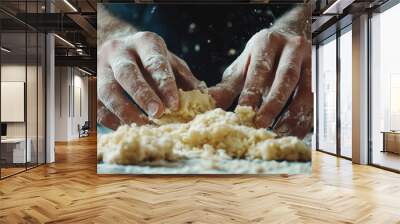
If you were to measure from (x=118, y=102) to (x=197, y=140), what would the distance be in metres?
1.33

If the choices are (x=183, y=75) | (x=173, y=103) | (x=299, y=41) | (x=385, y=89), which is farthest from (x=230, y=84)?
(x=385, y=89)

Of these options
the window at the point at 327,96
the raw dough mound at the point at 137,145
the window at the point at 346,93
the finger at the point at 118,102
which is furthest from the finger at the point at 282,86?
the window at the point at 327,96

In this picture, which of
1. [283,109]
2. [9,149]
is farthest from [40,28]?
[283,109]

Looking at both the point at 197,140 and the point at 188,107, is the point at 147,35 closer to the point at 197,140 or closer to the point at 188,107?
the point at 188,107

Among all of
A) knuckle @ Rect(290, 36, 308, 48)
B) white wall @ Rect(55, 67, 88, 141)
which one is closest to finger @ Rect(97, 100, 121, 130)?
knuckle @ Rect(290, 36, 308, 48)

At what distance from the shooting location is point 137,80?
5457 mm

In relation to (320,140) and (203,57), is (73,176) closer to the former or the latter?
(203,57)

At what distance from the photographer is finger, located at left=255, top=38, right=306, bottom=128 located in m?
5.51

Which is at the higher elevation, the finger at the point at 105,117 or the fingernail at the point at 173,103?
the fingernail at the point at 173,103

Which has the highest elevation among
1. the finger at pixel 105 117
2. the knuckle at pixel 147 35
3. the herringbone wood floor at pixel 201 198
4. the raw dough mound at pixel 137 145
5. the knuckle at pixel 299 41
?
the knuckle at pixel 147 35

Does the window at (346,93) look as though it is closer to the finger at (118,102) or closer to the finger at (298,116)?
the finger at (298,116)

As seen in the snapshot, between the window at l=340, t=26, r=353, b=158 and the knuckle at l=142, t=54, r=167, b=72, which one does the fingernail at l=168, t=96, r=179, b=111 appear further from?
the window at l=340, t=26, r=353, b=158

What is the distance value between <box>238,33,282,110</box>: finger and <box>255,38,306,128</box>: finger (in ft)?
0.35

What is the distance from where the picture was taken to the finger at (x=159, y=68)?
5.50 m
